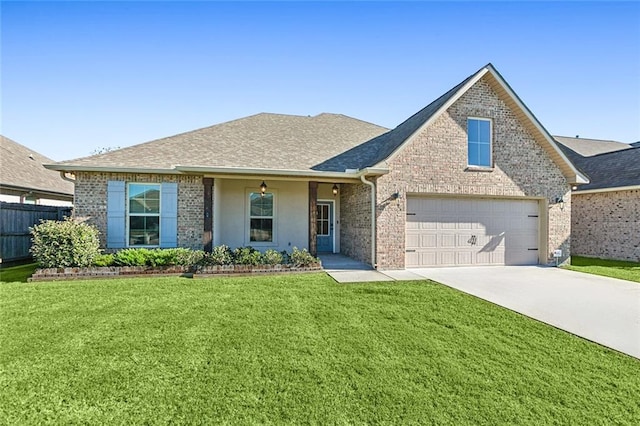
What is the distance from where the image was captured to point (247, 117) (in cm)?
1427

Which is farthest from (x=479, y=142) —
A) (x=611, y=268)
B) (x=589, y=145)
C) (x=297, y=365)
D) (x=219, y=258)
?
(x=589, y=145)

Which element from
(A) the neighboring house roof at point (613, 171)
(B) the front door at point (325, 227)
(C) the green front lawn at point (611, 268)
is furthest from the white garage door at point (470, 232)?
(A) the neighboring house roof at point (613, 171)

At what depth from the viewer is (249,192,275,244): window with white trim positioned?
474 inches

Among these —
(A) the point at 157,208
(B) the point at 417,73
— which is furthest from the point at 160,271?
(B) the point at 417,73

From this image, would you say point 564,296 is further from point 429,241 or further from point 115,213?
point 115,213

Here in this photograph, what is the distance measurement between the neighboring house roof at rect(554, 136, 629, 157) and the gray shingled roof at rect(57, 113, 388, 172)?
44.3ft

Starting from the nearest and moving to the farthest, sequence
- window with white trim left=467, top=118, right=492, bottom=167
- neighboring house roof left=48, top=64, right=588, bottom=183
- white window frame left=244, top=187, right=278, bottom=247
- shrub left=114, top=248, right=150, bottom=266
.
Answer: shrub left=114, top=248, right=150, bottom=266 → neighboring house roof left=48, top=64, right=588, bottom=183 → window with white trim left=467, top=118, right=492, bottom=167 → white window frame left=244, top=187, right=278, bottom=247

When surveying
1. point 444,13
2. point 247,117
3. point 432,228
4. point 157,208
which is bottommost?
point 432,228

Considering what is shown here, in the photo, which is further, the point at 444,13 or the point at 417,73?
the point at 417,73

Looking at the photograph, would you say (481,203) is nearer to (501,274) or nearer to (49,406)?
(501,274)

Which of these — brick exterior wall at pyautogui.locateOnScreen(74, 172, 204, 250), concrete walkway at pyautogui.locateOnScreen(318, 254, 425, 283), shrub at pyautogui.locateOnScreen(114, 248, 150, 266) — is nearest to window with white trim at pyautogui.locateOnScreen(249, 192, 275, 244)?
brick exterior wall at pyautogui.locateOnScreen(74, 172, 204, 250)

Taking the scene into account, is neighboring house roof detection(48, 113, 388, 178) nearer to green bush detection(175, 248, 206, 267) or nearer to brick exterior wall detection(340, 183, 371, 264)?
brick exterior wall detection(340, 183, 371, 264)

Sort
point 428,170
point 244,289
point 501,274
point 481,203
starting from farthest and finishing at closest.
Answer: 1. point 481,203
2. point 428,170
3. point 501,274
4. point 244,289

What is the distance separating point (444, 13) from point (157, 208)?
1066 centimetres
